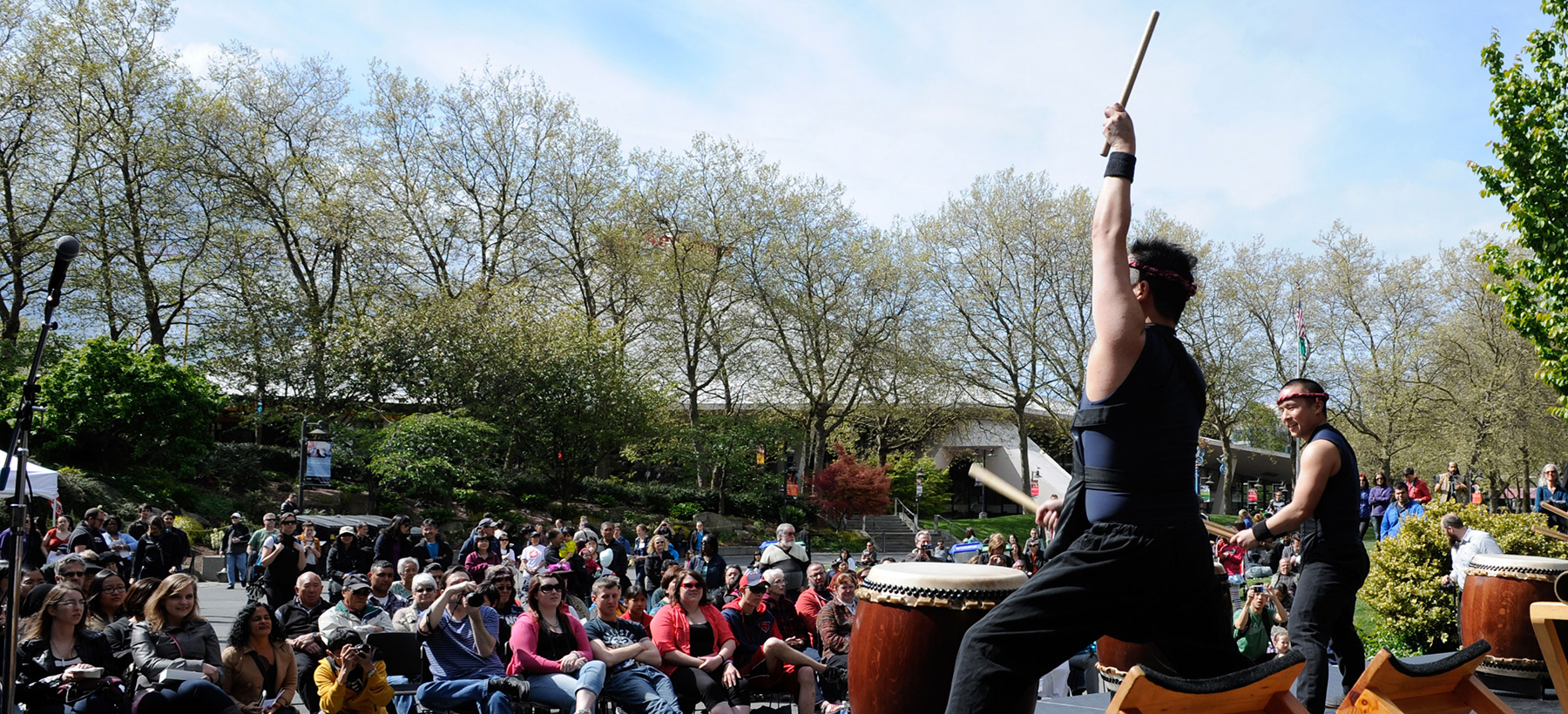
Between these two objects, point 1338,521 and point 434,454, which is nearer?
point 1338,521

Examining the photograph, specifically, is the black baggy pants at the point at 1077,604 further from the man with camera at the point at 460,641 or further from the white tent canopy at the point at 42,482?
the white tent canopy at the point at 42,482

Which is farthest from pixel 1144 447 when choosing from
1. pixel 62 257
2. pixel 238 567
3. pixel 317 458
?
pixel 317 458

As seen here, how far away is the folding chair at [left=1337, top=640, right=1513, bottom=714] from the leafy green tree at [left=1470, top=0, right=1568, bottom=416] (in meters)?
11.0

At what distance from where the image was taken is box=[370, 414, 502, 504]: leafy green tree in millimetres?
25375

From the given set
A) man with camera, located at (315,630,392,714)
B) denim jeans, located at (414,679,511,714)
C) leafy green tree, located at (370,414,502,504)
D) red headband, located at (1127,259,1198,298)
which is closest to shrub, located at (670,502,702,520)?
leafy green tree, located at (370,414,502,504)

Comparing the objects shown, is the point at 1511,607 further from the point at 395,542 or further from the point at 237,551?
the point at 237,551

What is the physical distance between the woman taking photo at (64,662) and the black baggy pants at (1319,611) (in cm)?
579

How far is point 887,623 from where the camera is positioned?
381cm

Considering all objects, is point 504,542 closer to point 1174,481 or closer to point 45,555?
point 45,555

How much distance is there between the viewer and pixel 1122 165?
2.69 m

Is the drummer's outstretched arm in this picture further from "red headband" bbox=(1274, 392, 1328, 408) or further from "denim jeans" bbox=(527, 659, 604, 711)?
"denim jeans" bbox=(527, 659, 604, 711)

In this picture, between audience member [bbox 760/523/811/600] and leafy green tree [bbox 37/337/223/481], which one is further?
leafy green tree [bbox 37/337/223/481]

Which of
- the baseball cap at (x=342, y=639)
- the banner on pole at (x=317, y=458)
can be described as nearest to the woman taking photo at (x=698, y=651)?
the baseball cap at (x=342, y=639)

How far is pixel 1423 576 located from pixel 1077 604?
7646 millimetres
